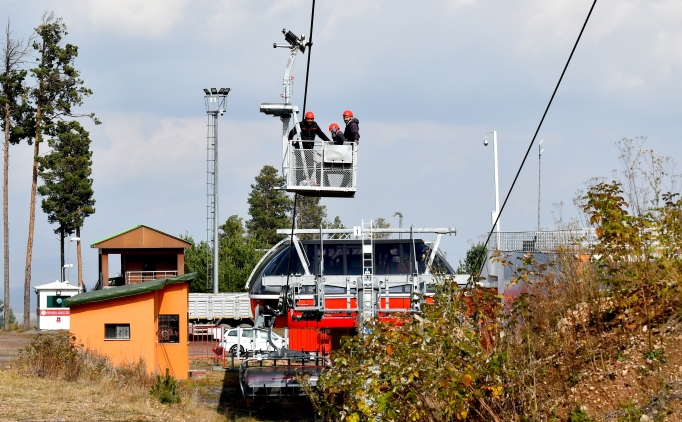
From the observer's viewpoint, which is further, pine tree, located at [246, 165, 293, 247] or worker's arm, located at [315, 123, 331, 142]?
pine tree, located at [246, 165, 293, 247]

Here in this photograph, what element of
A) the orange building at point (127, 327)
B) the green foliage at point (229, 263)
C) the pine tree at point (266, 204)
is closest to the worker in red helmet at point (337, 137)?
the orange building at point (127, 327)

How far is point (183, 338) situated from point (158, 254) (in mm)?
16050

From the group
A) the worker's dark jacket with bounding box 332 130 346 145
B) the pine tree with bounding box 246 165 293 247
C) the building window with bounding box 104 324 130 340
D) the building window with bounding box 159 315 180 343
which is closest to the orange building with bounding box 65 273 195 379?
the building window with bounding box 104 324 130 340

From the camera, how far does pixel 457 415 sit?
34.0ft

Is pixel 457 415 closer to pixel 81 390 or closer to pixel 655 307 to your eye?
pixel 655 307

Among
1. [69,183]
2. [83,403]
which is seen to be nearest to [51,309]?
[69,183]

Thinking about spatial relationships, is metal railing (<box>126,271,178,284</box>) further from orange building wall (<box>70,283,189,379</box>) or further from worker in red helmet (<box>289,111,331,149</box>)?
worker in red helmet (<box>289,111,331,149</box>)

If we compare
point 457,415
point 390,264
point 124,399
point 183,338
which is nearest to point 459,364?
point 457,415

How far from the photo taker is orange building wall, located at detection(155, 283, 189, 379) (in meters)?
27.0

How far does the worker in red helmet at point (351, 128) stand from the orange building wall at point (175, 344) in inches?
458

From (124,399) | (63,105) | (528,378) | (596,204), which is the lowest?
(124,399)

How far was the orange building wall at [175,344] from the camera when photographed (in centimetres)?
2702

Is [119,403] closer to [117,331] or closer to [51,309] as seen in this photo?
[117,331]

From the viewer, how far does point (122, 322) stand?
2658cm
